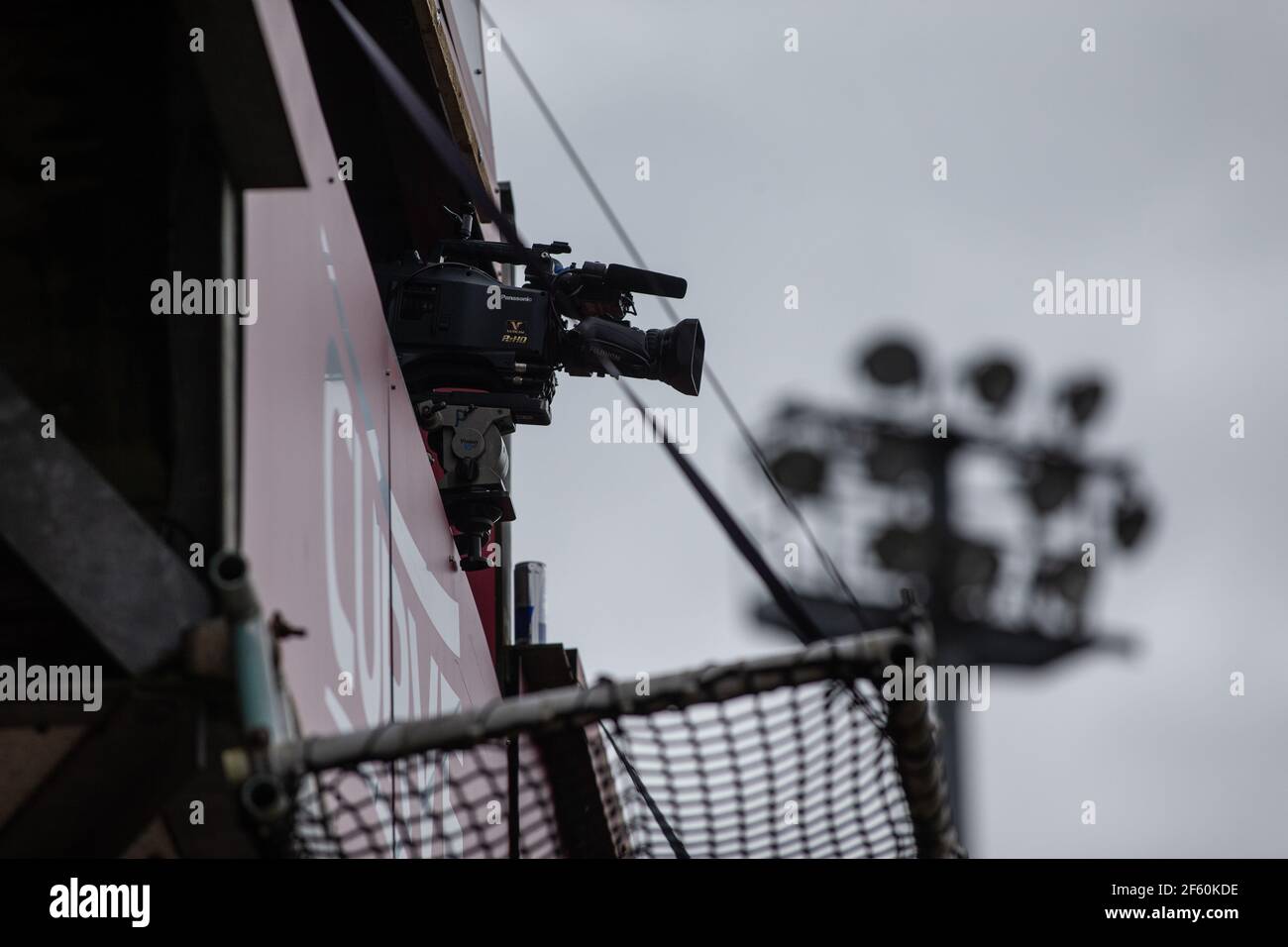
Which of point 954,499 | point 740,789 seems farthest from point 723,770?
point 954,499

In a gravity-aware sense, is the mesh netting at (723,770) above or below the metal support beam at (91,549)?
below

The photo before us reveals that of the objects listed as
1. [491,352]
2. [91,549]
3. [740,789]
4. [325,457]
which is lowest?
[740,789]

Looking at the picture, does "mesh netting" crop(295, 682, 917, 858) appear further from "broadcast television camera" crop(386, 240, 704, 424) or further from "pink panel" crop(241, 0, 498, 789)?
"broadcast television camera" crop(386, 240, 704, 424)

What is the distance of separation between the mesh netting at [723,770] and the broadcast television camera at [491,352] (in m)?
1.89

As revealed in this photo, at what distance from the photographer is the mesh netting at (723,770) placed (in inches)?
100

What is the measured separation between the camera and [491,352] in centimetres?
567

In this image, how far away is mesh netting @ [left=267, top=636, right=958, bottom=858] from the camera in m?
2.55

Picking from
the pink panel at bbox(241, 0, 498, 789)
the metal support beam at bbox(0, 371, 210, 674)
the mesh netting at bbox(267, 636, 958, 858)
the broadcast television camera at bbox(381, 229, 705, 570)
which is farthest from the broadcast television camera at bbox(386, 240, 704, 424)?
the metal support beam at bbox(0, 371, 210, 674)

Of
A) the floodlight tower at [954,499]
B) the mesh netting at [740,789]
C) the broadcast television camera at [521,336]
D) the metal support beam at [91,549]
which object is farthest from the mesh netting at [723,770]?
the floodlight tower at [954,499]

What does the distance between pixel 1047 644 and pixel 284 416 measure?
1574 centimetres

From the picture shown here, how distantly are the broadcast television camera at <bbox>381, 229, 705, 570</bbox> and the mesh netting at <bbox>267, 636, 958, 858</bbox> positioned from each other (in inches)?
74.6

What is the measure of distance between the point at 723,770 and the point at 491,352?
281 centimetres

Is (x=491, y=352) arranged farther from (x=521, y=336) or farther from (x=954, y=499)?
(x=954, y=499)

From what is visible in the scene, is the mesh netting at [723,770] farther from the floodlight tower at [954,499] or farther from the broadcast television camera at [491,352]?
the floodlight tower at [954,499]
